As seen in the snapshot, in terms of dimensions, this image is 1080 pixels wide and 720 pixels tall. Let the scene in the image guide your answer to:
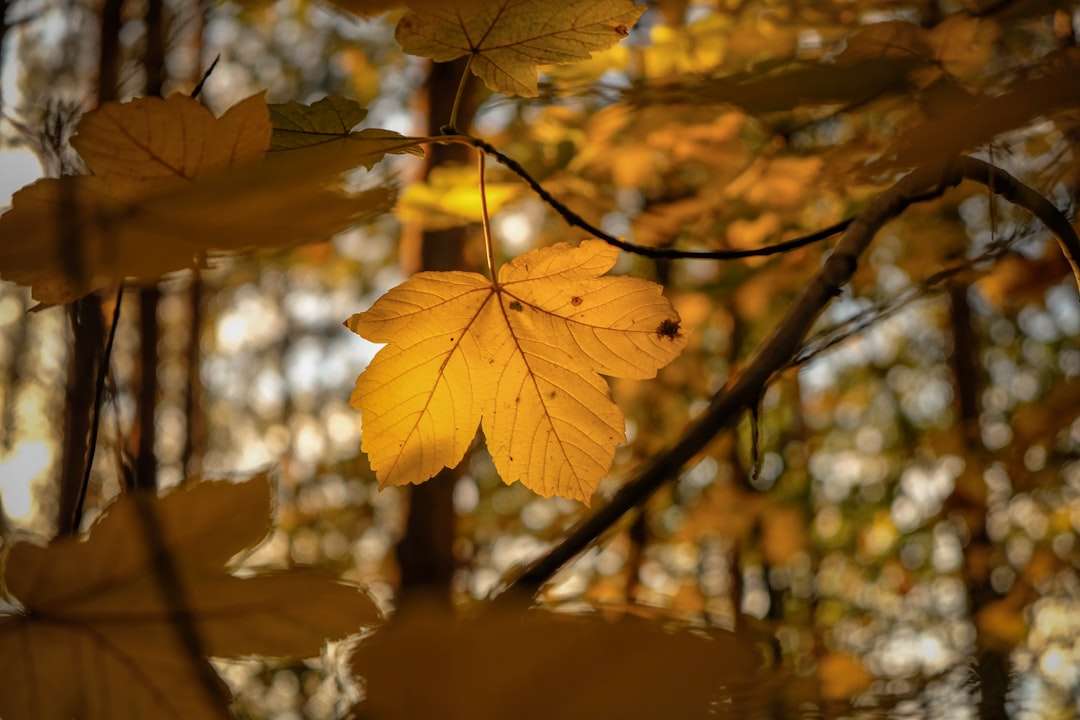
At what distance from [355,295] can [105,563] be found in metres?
4.97

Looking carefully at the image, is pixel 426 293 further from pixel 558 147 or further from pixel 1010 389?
pixel 1010 389

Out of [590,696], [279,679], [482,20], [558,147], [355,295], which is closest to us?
[590,696]

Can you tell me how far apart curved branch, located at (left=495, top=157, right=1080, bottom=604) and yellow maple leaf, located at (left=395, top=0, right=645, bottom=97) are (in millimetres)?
174

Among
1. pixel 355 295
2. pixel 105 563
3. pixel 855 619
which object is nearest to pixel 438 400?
pixel 105 563

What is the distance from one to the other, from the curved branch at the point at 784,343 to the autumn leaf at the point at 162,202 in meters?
0.14

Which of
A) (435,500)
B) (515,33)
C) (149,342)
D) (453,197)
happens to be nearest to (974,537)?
(435,500)

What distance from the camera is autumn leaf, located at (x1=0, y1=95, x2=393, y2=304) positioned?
26cm

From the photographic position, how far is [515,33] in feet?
1.44

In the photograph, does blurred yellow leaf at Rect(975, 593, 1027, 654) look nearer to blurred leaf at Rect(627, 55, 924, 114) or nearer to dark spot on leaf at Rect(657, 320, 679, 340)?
dark spot on leaf at Rect(657, 320, 679, 340)

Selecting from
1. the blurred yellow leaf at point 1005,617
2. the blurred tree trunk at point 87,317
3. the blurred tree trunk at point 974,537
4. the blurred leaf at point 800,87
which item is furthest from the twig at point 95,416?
the blurred yellow leaf at point 1005,617

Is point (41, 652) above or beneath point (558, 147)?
beneath

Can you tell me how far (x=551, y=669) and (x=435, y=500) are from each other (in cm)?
221

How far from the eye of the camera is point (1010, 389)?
157 inches

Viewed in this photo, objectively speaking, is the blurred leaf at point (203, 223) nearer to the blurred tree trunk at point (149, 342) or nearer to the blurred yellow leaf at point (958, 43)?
the blurred tree trunk at point (149, 342)
